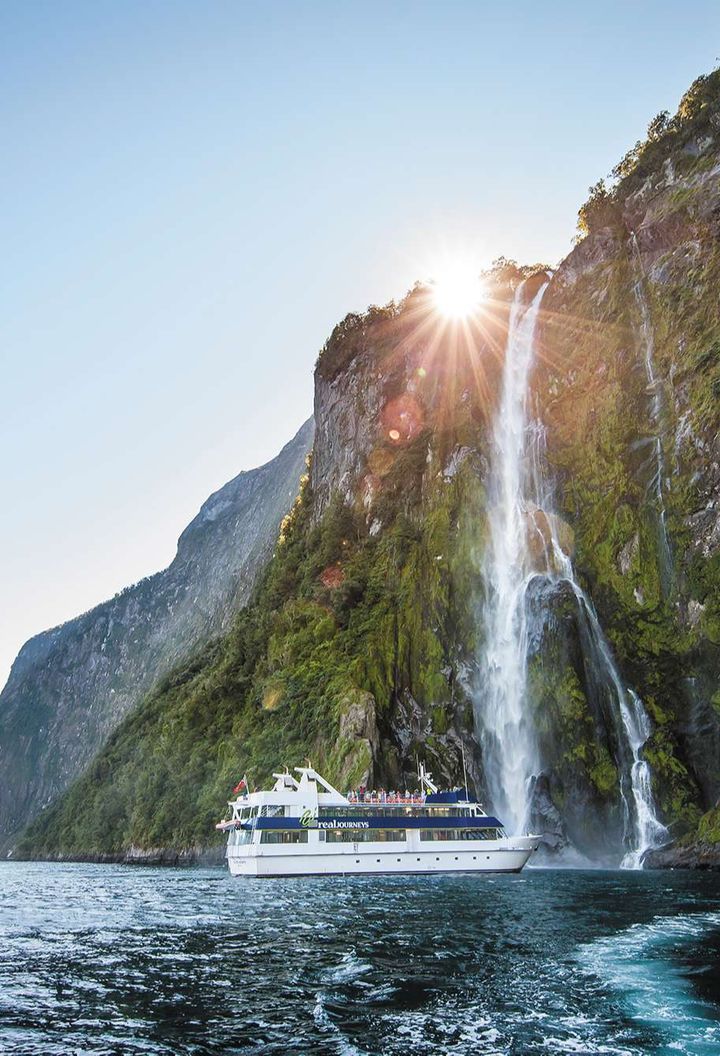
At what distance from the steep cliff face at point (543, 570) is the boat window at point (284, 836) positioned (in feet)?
35.8

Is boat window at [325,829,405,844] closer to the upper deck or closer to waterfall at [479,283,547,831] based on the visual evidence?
the upper deck

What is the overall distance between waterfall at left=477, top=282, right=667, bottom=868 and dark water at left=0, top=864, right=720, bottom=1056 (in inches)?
874

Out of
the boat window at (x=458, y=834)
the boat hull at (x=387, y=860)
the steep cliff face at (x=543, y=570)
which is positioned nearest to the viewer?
the boat hull at (x=387, y=860)

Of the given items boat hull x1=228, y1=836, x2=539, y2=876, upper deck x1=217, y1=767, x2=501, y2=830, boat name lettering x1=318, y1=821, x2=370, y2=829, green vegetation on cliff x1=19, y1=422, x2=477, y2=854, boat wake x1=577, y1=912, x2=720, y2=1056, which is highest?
green vegetation on cliff x1=19, y1=422, x2=477, y2=854

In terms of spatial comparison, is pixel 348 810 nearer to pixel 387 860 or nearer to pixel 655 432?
pixel 387 860

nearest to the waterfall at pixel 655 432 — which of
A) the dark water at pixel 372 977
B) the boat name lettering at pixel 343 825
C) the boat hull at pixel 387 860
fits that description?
the boat hull at pixel 387 860

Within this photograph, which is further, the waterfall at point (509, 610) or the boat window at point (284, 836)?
the waterfall at point (509, 610)

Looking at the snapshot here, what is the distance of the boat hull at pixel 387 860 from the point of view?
176ft

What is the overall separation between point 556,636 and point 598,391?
81.3ft

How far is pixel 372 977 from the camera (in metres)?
18.9

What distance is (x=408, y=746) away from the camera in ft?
238

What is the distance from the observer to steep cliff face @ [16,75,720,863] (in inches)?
2301

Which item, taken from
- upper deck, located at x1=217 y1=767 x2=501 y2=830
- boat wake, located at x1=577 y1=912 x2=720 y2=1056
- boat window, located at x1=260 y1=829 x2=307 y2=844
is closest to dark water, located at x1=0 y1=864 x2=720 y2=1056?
boat wake, located at x1=577 y1=912 x2=720 y2=1056

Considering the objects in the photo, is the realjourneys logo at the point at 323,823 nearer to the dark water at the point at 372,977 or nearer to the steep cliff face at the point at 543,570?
the steep cliff face at the point at 543,570
